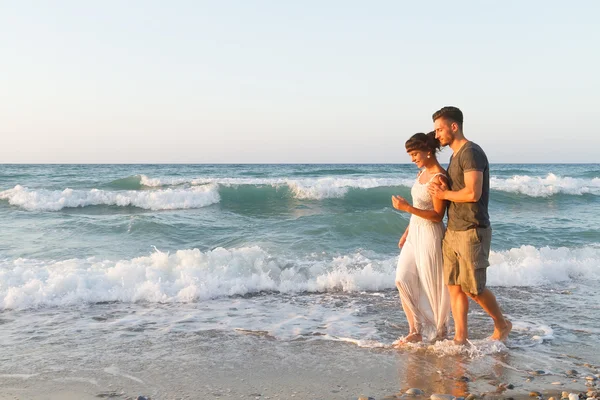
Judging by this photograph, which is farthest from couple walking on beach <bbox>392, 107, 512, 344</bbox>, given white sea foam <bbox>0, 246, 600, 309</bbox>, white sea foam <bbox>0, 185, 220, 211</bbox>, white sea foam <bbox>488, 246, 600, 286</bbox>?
white sea foam <bbox>0, 185, 220, 211</bbox>

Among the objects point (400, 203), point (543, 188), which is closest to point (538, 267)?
point (400, 203)

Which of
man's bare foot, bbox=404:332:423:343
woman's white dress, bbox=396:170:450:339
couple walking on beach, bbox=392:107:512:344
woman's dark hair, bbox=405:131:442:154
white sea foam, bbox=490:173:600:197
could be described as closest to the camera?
couple walking on beach, bbox=392:107:512:344

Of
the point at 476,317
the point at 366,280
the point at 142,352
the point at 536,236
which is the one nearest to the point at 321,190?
the point at 536,236

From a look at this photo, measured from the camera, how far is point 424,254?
4.64 meters

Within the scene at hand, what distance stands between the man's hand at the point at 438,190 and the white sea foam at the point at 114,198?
14.9 m

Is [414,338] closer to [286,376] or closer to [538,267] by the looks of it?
[286,376]

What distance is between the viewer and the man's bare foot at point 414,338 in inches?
189

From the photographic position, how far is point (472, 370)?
13.7 ft

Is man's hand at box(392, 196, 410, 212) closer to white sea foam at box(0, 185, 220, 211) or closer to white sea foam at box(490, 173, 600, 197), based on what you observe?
white sea foam at box(0, 185, 220, 211)

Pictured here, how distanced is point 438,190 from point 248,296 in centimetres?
349

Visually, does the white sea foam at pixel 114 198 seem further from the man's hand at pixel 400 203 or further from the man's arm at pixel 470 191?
the man's arm at pixel 470 191

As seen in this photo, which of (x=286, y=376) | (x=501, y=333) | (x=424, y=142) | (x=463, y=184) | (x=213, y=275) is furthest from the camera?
(x=213, y=275)

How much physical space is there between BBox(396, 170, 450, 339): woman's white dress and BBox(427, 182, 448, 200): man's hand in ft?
0.23

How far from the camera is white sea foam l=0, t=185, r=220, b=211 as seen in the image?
18484 mm
